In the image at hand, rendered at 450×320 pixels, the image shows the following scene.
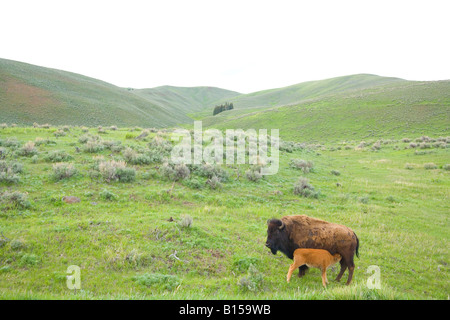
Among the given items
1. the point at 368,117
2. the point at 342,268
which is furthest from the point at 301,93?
the point at 342,268

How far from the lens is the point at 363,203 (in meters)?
11.8

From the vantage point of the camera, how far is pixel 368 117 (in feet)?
173

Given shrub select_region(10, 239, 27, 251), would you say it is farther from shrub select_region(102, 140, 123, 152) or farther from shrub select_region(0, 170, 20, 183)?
shrub select_region(102, 140, 123, 152)

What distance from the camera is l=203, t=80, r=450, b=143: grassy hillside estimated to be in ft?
144

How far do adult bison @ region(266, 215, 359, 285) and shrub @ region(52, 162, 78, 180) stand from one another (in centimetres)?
971

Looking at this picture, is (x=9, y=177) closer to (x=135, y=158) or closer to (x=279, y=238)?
(x=135, y=158)

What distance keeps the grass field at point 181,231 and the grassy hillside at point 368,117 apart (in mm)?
36605

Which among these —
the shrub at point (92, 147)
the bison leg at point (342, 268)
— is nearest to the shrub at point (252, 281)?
the bison leg at point (342, 268)

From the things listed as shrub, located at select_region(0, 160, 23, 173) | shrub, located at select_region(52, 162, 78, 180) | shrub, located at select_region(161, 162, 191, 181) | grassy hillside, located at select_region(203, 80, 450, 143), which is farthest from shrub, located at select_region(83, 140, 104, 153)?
grassy hillside, located at select_region(203, 80, 450, 143)

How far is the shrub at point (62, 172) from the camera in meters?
10.0

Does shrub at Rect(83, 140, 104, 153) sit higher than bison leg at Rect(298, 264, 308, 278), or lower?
higher

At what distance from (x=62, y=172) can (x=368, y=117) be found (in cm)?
6110
